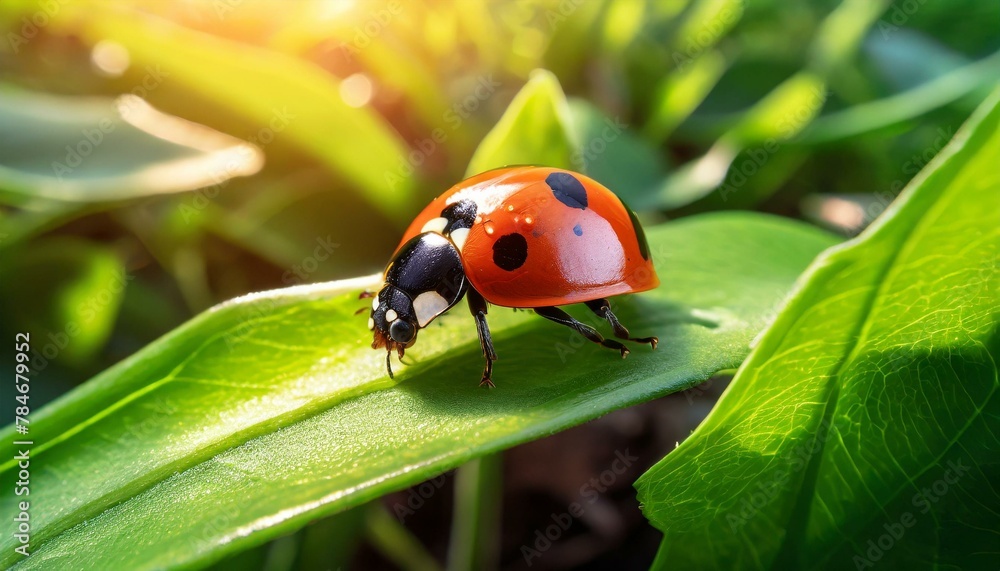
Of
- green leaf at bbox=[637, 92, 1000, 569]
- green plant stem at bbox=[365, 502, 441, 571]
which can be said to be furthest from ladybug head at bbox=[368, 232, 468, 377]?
green plant stem at bbox=[365, 502, 441, 571]

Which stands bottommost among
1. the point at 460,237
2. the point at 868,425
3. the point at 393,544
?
the point at 393,544

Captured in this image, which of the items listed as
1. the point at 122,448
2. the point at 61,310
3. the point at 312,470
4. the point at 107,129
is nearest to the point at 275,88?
the point at 107,129

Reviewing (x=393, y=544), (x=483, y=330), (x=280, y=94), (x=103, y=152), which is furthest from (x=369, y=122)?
(x=393, y=544)

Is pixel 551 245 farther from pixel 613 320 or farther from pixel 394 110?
pixel 394 110

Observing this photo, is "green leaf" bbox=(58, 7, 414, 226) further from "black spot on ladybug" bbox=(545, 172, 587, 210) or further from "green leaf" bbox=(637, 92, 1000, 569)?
"green leaf" bbox=(637, 92, 1000, 569)

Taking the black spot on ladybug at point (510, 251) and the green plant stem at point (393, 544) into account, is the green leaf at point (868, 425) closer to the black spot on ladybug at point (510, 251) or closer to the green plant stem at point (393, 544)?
the black spot on ladybug at point (510, 251)

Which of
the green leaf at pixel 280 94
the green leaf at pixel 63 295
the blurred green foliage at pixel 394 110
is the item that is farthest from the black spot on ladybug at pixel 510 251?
the green leaf at pixel 63 295

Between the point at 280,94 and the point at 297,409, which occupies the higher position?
the point at 280,94
